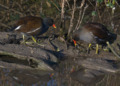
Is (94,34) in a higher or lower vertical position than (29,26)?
lower

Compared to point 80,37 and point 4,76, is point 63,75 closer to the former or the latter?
point 4,76

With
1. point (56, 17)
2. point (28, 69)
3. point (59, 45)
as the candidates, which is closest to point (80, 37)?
point (59, 45)

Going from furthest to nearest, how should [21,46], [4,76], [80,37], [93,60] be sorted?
[80,37] < [21,46] < [93,60] < [4,76]

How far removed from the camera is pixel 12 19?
8.27m

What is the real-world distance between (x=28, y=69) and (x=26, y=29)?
131 cm

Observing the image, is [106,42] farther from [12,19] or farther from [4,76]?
[12,19]

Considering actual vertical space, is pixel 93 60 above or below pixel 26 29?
below

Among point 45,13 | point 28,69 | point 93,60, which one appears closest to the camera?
point 28,69

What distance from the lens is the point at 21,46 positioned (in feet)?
18.4

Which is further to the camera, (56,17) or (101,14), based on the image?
(101,14)

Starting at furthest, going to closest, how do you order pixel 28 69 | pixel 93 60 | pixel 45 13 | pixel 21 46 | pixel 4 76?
pixel 45 13, pixel 21 46, pixel 93 60, pixel 28 69, pixel 4 76

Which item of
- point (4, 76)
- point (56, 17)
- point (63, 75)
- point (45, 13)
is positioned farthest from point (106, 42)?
point (45, 13)

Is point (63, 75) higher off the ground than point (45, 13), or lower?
lower

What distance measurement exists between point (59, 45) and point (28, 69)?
4.11 feet
